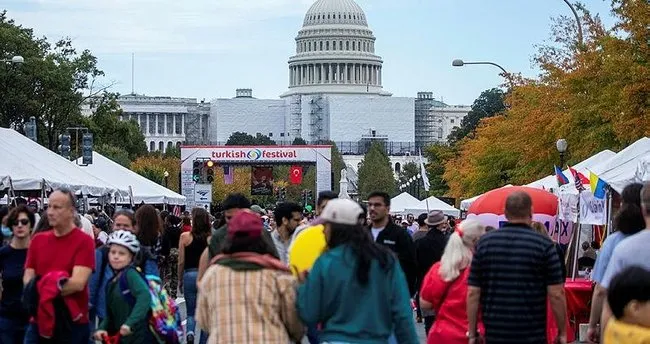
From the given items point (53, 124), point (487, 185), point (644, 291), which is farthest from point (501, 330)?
point (53, 124)

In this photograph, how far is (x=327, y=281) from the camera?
306 inches

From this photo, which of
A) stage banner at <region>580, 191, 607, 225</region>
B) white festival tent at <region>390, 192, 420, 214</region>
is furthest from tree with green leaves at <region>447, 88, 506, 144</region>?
stage banner at <region>580, 191, 607, 225</region>

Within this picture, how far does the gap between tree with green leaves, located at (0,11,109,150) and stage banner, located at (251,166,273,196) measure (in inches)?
821

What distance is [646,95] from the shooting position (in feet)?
100

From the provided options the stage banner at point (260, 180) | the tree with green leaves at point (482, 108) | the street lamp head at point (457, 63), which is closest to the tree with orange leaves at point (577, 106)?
the street lamp head at point (457, 63)

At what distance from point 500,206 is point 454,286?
8819 millimetres

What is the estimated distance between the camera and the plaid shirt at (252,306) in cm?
786

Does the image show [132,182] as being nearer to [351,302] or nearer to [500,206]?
[500,206]

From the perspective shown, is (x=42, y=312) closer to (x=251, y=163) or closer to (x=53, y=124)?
(x=53, y=124)

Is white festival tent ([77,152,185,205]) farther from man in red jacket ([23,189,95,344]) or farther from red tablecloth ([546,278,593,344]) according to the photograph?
man in red jacket ([23,189,95,344])

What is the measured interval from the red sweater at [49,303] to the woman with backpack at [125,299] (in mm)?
444

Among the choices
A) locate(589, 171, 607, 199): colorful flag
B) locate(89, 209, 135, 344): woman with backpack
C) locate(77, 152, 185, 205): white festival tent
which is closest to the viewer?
locate(89, 209, 135, 344): woman with backpack

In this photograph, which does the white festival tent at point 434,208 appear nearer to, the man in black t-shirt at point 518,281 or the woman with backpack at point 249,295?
the man in black t-shirt at point 518,281

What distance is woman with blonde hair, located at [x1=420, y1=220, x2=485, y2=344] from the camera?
34.4 ft
